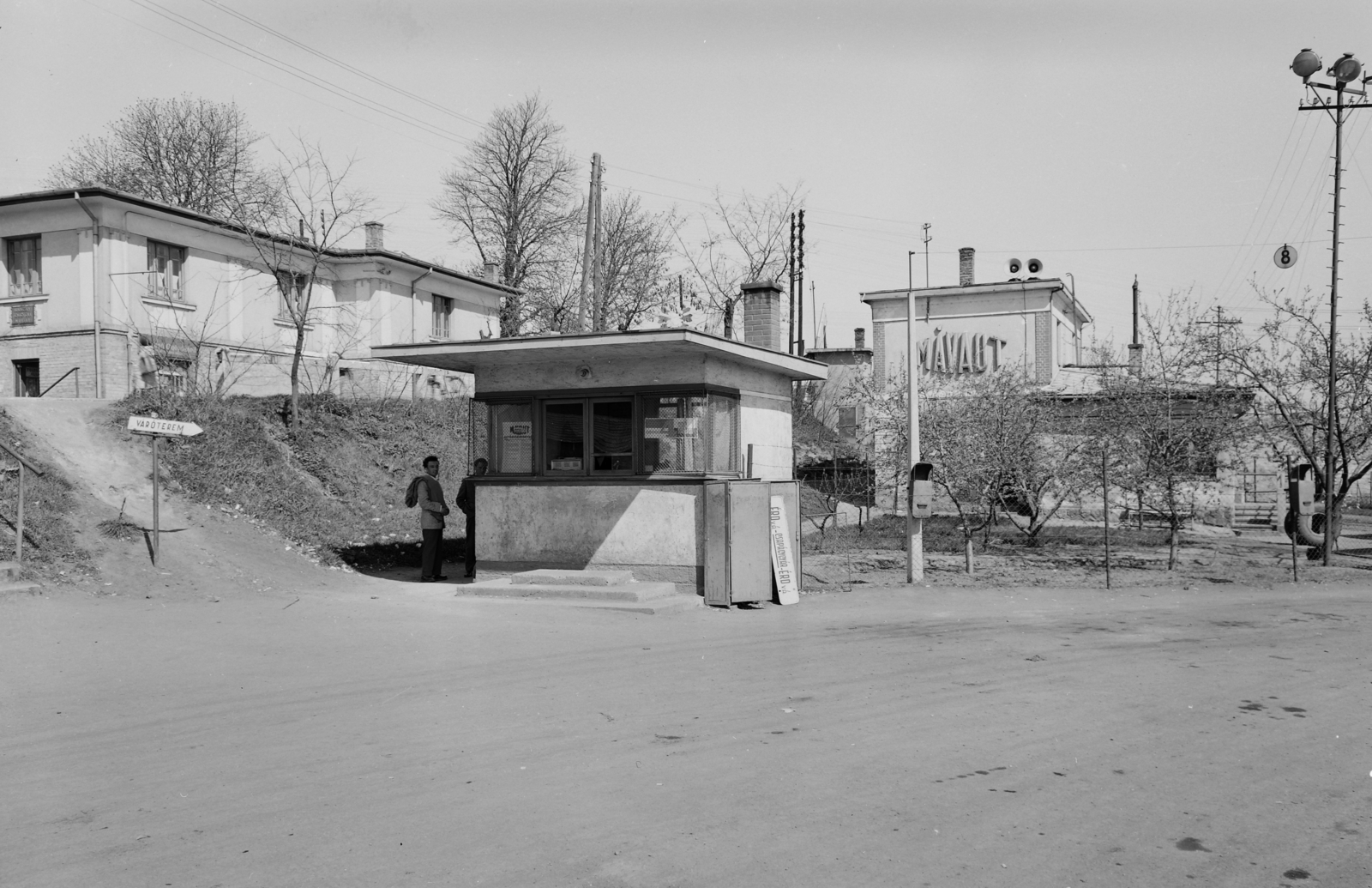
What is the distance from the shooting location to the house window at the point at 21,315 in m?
26.5

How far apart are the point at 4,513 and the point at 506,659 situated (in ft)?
27.3

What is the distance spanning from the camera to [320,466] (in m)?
22.4

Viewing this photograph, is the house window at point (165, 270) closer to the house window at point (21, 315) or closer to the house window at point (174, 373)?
the house window at point (174, 373)

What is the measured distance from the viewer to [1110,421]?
21.8m

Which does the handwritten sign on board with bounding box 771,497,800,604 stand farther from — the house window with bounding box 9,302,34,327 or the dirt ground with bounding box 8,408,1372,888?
the house window with bounding box 9,302,34,327

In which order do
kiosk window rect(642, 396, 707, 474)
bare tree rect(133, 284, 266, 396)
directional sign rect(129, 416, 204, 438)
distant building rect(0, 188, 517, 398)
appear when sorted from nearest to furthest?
directional sign rect(129, 416, 204, 438), kiosk window rect(642, 396, 707, 474), distant building rect(0, 188, 517, 398), bare tree rect(133, 284, 266, 396)

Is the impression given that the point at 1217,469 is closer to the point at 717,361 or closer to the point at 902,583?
the point at 902,583

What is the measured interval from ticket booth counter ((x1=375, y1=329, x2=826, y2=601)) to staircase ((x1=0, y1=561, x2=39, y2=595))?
199 inches

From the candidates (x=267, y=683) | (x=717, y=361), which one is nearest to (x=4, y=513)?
(x=267, y=683)

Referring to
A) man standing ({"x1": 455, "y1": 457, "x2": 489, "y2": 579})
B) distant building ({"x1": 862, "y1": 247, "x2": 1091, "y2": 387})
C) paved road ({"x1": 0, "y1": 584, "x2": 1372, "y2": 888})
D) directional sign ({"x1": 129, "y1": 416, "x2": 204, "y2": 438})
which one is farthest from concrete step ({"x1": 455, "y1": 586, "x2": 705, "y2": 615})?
distant building ({"x1": 862, "y1": 247, "x2": 1091, "y2": 387})

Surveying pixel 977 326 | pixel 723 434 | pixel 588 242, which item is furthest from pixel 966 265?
pixel 723 434

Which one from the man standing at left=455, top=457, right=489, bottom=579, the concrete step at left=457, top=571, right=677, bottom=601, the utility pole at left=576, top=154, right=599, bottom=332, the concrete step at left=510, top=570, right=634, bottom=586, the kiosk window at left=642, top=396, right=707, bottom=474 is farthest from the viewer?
the utility pole at left=576, top=154, right=599, bottom=332

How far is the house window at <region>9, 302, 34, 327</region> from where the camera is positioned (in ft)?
87.0

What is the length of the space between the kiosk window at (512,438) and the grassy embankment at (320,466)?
359 centimetres
